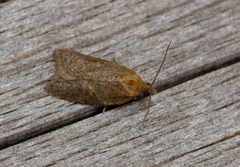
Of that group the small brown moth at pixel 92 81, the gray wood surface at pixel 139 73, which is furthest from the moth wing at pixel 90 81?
the gray wood surface at pixel 139 73

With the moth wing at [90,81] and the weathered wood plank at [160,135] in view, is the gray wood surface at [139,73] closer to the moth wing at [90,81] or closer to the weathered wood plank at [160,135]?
the weathered wood plank at [160,135]

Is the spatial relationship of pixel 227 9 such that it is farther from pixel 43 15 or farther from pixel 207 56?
pixel 43 15

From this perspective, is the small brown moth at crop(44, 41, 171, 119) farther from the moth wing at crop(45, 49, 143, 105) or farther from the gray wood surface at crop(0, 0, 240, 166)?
the gray wood surface at crop(0, 0, 240, 166)

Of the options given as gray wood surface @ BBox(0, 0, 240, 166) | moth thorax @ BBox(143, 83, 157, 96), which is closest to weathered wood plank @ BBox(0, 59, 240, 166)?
gray wood surface @ BBox(0, 0, 240, 166)

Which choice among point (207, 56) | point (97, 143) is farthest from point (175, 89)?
point (97, 143)

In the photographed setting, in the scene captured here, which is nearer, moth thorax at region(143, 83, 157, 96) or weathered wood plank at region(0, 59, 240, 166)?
weathered wood plank at region(0, 59, 240, 166)

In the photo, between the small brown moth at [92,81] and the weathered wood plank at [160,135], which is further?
the small brown moth at [92,81]

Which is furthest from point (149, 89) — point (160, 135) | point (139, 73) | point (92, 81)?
point (92, 81)
